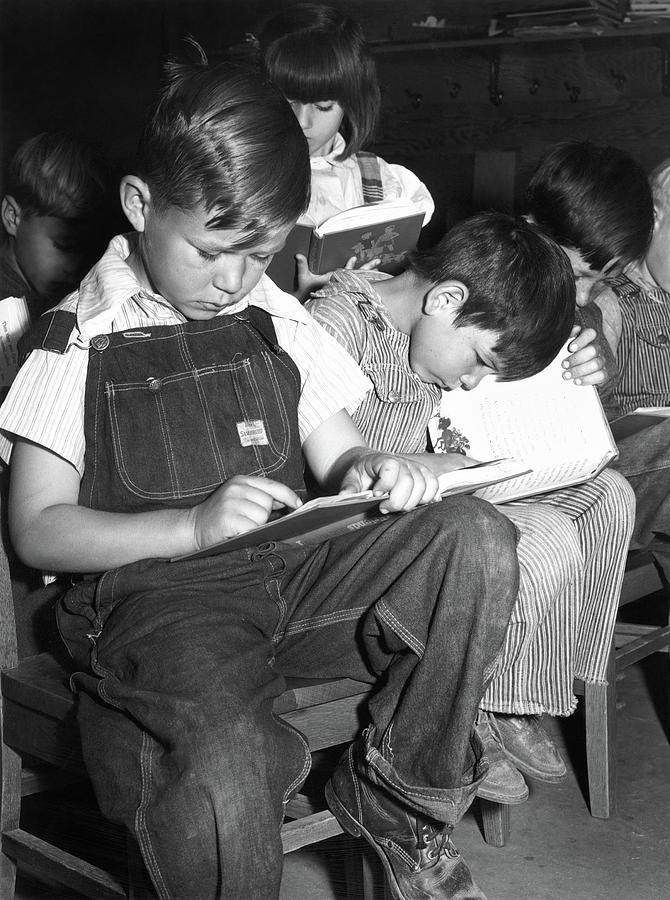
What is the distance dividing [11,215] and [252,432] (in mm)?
944

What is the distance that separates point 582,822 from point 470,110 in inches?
91.7

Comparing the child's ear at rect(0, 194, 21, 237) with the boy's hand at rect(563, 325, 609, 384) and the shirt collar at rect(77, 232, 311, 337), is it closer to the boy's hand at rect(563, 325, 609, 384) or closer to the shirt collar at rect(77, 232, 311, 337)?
the shirt collar at rect(77, 232, 311, 337)

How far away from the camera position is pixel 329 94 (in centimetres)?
192

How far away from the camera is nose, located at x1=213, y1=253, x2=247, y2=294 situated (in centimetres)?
114

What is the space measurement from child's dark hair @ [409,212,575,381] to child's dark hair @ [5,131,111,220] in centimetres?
70

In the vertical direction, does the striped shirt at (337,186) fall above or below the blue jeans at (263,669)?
above

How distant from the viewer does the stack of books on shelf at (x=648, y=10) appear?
106 inches

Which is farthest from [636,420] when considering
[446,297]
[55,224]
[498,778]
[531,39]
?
[531,39]

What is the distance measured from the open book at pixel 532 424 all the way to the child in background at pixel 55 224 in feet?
2.51

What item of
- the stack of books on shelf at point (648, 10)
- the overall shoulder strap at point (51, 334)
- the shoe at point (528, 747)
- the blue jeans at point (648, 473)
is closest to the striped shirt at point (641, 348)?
the blue jeans at point (648, 473)

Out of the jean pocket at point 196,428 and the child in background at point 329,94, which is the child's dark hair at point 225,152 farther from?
the child in background at point 329,94

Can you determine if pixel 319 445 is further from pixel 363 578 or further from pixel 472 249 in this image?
pixel 472 249

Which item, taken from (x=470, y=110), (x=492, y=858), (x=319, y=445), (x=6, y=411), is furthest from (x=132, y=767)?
A: (x=470, y=110)

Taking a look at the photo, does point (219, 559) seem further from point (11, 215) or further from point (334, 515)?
point (11, 215)
